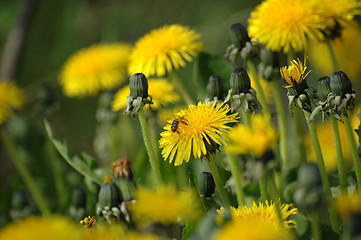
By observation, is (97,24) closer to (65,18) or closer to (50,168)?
(65,18)

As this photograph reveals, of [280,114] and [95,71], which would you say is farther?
[95,71]

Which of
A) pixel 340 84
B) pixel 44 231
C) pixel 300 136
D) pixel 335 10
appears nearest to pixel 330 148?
pixel 300 136

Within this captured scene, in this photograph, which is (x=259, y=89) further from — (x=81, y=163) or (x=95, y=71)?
(x=95, y=71)

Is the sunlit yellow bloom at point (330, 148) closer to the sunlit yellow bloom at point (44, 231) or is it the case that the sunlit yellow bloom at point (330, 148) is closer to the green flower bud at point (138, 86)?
the green flower bud at point (138, 86)

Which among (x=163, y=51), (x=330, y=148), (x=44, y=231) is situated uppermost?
Answer: (x=163, y=51)

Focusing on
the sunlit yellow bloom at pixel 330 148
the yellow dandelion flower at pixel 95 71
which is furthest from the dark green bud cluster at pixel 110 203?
the yellow dandelion flower at pixel 95 71
